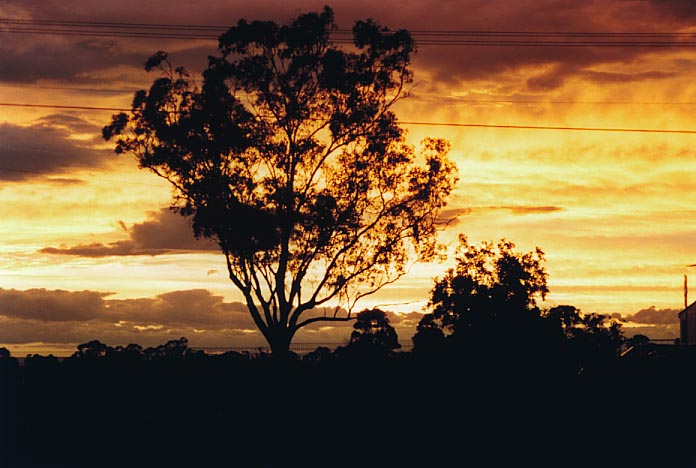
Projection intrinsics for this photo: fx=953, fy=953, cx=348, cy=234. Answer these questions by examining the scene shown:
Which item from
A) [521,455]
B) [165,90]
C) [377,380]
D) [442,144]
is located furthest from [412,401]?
[165,90]

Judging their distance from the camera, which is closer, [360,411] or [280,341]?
[360,411]

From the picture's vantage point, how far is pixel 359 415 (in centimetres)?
3341

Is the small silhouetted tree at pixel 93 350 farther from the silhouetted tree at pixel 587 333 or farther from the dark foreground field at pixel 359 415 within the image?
the silhouetted tree at pixel 587 333

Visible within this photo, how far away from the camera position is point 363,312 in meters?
48.8

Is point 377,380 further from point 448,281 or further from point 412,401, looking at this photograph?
point 448,281

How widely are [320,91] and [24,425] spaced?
1974cm

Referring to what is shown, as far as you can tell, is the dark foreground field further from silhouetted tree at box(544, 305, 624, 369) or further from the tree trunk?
silhouetted tree at box(544, 305, 624, 369)

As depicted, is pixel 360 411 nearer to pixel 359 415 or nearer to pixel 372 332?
pixel 359 415

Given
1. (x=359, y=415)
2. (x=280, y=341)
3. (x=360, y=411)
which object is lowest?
(x=359, y=415)

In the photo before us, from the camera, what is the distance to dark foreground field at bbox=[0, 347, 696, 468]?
1016 inches

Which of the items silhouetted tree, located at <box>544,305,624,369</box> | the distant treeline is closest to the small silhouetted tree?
the distant treeline

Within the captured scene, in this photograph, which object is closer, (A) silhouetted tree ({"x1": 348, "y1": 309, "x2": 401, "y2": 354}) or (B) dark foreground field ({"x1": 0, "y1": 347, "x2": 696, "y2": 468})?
(B) dark foreground field ({"x1": 0, "y1": 347, "x2": 696, "y2": 468})

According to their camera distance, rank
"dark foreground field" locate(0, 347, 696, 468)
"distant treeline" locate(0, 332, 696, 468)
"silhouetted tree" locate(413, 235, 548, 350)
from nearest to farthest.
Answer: "dark foreground field" locate(0, 347, 696, 468) → "distant treeline" locate(0, 332, 696, 468) → "silhouetted tree" locate(413, 235, 548, 350)

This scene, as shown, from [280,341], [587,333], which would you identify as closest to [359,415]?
[280,341]
